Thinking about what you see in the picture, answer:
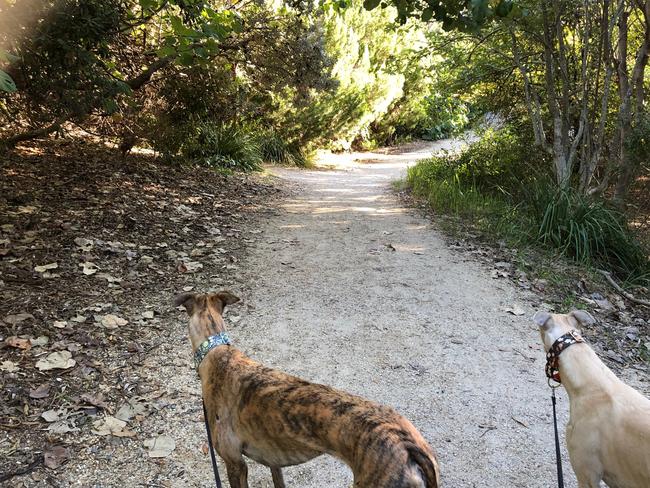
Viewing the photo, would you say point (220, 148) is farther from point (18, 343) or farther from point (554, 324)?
point (554, 324)

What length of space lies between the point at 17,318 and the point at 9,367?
0.70 metres

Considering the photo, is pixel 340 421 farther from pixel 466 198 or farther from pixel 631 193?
pixel 631 193

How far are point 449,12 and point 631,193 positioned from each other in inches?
281

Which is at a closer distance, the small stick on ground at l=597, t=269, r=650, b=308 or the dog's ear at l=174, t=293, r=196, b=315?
the dog's ear at l=174, t=293, r=196, b=315

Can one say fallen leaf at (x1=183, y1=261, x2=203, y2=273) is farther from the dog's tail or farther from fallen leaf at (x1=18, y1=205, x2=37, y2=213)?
the dog's tail

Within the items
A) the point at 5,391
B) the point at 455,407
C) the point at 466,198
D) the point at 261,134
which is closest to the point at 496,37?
the point at 466,198

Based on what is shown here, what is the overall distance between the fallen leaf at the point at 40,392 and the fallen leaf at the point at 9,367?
285 millimetres

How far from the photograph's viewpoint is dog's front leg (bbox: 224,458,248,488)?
8.52ft

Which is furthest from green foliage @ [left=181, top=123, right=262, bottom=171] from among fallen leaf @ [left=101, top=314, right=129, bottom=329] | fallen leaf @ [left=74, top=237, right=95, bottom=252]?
fallen leaf @ [left=101, top=314, right=129, bottom=329]

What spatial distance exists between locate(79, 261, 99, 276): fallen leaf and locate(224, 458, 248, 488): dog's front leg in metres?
3.46

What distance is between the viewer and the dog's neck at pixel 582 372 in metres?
2.73

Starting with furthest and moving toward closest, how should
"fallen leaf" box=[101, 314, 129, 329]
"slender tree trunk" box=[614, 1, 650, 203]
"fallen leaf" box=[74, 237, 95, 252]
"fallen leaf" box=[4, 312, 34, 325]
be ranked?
"slender tree trunk" box=[614, 1, 650, 203], "fallen leaf" box=[74, 237, 95, 252], "fallen leaf" box=[101, 314, 129, 329], "fallen leaf" box=[4, 312, 34, 325]

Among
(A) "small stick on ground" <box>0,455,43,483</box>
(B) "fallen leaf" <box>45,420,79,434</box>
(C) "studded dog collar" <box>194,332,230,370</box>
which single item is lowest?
(A) "small stick on ground" <box>0,455,43,483</box>

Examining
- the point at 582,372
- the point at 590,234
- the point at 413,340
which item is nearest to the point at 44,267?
the point at 413,340
